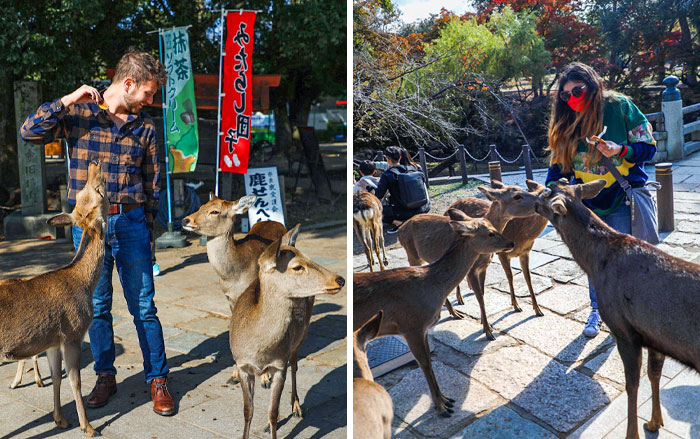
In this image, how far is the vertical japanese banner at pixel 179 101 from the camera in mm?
7844

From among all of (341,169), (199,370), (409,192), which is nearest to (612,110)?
(409,192)

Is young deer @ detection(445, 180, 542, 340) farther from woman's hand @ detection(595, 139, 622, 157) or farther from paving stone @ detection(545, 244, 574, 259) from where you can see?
woman's hand @ detection(595, 139, 622, 157)

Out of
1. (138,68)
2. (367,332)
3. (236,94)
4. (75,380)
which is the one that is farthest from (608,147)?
(236,94)

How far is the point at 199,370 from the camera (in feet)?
14.0

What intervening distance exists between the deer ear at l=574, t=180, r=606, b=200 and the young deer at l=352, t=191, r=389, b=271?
73 cm

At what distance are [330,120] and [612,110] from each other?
979 inches

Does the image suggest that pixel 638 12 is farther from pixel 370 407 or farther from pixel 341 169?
pixel 341 169

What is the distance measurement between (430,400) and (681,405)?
0.84m

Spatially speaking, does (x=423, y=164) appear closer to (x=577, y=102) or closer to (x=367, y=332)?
(x=577, y=102)

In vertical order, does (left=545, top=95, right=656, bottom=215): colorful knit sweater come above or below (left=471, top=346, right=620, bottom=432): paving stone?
above

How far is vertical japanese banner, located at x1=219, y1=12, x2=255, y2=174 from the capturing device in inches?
302

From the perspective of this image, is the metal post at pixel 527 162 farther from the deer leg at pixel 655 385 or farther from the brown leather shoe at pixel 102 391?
the brown leather shoe at pixel 102 391

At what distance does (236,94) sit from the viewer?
7.68m

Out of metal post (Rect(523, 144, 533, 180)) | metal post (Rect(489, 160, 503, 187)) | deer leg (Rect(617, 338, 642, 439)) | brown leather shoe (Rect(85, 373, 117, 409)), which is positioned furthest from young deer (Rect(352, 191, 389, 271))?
brown leather shoe (Rect(85, 373, 117, 409))
